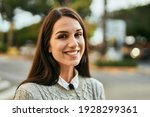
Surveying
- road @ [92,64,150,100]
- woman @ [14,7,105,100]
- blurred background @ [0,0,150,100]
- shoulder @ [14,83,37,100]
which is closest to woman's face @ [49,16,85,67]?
woman @ [14,7,105,100]

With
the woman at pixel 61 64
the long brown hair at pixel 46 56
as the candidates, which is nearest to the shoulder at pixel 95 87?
the woman at pixel 61 64

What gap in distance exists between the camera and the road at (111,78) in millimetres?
1829

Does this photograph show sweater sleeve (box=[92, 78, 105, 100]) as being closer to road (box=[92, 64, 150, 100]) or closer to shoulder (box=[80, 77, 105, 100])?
shoulder (box=[80, 77, 105, 100])

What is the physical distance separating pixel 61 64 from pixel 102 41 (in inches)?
31.6

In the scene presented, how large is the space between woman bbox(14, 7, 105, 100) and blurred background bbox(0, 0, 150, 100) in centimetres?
70

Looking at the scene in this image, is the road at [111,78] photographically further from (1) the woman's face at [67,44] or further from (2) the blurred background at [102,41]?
(1) the woman's face at [67,44]

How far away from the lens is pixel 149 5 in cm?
185

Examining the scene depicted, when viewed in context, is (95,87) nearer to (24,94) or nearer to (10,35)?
(24,94)

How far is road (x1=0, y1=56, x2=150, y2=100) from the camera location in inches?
72.0

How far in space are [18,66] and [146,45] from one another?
2.36 feet

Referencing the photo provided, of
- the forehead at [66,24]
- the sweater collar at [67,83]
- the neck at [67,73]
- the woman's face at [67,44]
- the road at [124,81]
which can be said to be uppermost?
the forehead at [66,24]

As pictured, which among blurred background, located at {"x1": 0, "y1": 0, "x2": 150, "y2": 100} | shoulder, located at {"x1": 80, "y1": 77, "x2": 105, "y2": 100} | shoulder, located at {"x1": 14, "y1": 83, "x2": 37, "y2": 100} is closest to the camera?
shoulder, located at {"x1": 14, "y1": 83, "x2": 37, "y2": 100}

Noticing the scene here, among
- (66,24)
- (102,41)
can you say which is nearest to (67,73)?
(66,24)

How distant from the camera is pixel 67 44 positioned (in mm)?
1104
